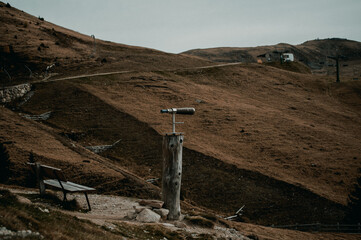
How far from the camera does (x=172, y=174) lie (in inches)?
509

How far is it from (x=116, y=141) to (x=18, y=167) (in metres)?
10.7

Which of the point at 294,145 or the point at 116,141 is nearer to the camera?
the point at 116,141

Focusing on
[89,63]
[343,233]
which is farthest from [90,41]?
[343,233]

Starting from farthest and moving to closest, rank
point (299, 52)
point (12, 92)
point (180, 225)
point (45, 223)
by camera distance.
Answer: point (299, 52) → point (12, 92) → point (180, 225) → point (45, 223)

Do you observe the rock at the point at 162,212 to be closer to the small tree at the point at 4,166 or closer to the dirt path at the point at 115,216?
the dirt path at the point at 115,216

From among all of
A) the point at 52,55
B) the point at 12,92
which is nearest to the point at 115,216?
the point at 12,92

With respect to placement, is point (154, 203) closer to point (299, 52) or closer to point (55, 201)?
point (55, 201)

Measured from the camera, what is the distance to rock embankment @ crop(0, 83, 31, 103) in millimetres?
37825

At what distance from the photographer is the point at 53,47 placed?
62.4 meters

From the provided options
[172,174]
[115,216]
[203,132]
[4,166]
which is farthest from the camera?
[203,132]

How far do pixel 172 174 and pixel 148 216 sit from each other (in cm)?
181

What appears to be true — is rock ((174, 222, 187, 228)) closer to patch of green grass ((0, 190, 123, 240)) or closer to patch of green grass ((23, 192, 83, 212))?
patch of green grass ((0, 190, 123, 240))

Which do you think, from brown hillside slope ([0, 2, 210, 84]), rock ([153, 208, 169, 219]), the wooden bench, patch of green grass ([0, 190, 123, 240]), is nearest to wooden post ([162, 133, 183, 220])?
rock ([153, 208, 169, 219])

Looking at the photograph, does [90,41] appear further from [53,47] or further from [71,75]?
[71,75]
